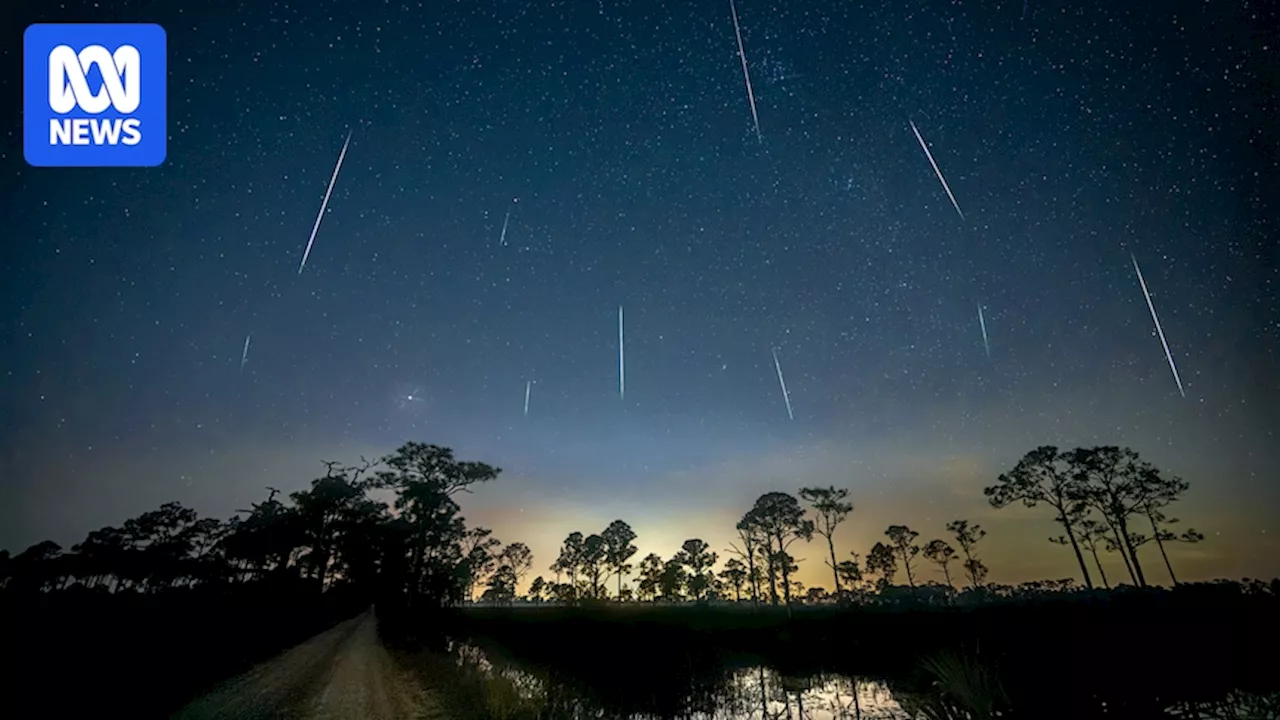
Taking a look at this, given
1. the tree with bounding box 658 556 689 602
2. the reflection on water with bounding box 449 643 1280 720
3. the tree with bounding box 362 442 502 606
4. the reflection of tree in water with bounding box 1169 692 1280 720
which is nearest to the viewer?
the reflection of tree in water with bounding box 1169 692 1280 720

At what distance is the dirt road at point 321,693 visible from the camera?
11.4 m

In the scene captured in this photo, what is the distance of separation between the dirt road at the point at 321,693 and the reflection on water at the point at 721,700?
2.21 metres

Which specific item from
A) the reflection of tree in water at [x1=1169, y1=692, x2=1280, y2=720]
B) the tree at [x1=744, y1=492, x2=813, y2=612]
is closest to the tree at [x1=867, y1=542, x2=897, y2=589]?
the tree at [x1=744, y1=492, x2=813, y2=612]

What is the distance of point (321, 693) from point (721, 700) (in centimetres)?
1379

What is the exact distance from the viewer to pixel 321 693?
1326cm

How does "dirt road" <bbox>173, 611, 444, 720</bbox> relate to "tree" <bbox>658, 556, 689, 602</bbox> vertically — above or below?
above

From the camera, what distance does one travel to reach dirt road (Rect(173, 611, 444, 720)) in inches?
447

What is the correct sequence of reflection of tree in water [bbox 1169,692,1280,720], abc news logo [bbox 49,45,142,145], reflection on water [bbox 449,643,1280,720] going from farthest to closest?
reflection on water [bbox 449,643,1280,720] → reflection of tree in water [bbox 1169,692,1280,720] → abc news logo [bbox 49,45,142,145]

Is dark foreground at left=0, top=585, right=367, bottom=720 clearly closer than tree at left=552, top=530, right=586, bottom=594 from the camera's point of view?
Yes

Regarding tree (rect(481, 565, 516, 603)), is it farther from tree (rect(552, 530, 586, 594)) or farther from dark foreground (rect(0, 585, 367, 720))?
dark foreground (rect(0, 585, 367, 720))

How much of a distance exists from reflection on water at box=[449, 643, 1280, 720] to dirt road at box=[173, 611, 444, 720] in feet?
7.24

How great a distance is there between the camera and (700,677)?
81.3 ft

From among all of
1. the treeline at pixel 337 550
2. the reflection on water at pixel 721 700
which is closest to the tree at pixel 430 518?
the treeline at pixel 337 550

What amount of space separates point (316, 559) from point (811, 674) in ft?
162
